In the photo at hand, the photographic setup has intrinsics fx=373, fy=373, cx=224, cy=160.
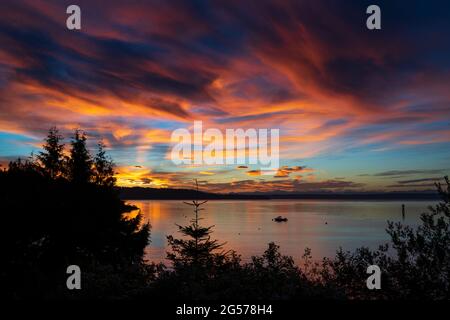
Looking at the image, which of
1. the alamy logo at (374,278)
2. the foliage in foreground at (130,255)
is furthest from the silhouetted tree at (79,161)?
the alamy logo at (374,278)

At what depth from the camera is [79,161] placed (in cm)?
4094

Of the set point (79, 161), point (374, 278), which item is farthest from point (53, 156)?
point (374, 278)

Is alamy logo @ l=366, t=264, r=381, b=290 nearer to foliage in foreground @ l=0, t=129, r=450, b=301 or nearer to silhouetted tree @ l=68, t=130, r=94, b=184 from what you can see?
foliage in foreground @ l=0, t=129, r=450, b=301

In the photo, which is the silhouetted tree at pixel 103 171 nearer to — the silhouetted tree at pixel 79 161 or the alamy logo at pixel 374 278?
the silhouetted tree at pixel 79 161

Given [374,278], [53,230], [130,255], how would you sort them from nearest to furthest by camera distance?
[374,278] → [53,230] → [130,255]

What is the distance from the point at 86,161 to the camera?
41.8m

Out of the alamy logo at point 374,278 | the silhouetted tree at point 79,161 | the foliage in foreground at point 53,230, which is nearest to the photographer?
the alamy logo at point 374,278

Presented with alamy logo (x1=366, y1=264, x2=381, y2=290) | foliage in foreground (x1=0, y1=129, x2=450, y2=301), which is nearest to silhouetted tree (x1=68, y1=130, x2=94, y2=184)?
foliage in foreground (x1=0, y1=129, x2=450, y2=301)

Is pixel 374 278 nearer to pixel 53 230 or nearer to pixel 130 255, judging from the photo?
pixel 53 230

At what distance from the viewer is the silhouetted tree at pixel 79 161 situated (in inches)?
1594

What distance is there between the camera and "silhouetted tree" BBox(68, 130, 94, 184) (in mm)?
40500
